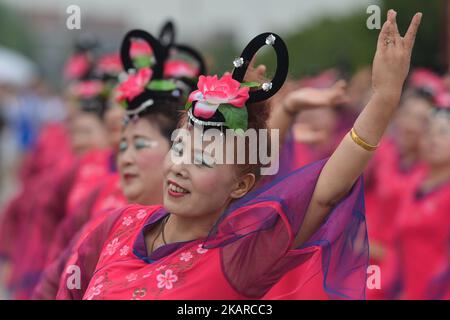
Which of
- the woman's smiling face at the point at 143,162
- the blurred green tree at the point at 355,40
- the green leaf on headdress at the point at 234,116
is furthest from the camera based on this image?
the blurred green tree at the point at 355,40

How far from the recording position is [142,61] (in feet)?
17.6

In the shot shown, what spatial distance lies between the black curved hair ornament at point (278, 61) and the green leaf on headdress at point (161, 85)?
150cm

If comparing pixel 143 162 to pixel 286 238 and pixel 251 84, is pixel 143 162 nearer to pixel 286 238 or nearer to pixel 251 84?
pixel 251 84

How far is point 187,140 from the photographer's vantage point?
344cm

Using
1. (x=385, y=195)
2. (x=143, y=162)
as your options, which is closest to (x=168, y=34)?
(x=143, y=162)

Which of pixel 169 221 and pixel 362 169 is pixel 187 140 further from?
pixel 362 169

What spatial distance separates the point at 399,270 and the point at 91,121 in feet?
8.74

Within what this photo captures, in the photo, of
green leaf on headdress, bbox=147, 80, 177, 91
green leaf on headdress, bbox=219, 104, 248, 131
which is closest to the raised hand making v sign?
green leaf on headdress, bbox=219, 104, 248, 131

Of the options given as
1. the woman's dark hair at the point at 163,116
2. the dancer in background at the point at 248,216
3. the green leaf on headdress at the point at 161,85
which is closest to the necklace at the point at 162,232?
the dancer in background at the point at 248,216

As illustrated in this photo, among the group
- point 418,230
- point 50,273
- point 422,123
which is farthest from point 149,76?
point 422,123

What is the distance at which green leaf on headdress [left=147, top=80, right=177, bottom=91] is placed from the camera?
4.92 metres

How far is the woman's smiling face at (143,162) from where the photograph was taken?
188 inches

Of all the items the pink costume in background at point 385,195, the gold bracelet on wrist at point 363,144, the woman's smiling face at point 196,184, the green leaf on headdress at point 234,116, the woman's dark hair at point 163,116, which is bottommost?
the pink costume in background at point 385,195

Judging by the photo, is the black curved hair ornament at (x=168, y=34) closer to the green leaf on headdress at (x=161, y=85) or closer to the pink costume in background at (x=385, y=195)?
the green leaf on headdress at (x=161, y=85)
